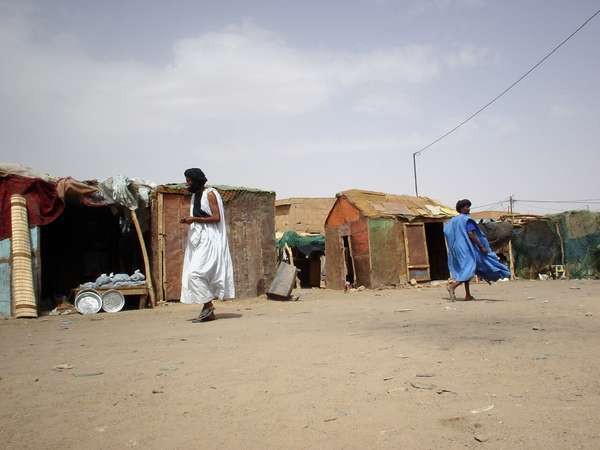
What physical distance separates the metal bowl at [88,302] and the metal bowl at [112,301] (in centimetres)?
10

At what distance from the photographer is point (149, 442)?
1.69 metres

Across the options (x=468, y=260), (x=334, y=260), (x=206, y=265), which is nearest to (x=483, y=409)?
(x=206, y=265)

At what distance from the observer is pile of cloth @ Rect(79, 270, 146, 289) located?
314 inches

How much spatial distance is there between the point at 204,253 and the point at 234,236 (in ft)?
13.5

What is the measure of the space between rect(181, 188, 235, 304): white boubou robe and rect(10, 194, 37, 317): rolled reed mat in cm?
313

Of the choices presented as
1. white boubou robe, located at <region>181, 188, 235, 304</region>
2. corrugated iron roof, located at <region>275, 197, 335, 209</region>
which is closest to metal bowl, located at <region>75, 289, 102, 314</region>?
white boubou robe, located at <region>181, 188, 235, 304</region>

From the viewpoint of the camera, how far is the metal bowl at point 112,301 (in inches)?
309

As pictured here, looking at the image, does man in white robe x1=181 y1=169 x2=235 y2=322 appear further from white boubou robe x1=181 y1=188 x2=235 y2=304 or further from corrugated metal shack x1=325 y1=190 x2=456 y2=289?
corrugated metal shack x1=325 y1=190 x2=456 y2=289

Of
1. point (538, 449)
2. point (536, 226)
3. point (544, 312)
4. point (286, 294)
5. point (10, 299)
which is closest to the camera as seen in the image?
point (538, 449)

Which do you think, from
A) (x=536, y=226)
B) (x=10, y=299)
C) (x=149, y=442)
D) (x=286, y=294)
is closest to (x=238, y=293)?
(x=286, y=294)

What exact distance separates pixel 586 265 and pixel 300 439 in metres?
15.8

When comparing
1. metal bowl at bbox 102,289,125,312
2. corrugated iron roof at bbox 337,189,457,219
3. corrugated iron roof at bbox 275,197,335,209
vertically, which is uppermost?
corrugated iron roof at bbox 275,197,335,209

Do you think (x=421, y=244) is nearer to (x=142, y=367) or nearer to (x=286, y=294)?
(x=286, y=294)

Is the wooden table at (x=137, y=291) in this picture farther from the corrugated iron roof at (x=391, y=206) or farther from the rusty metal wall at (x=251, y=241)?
the corrugated iron roof at (x=391, y=206)
